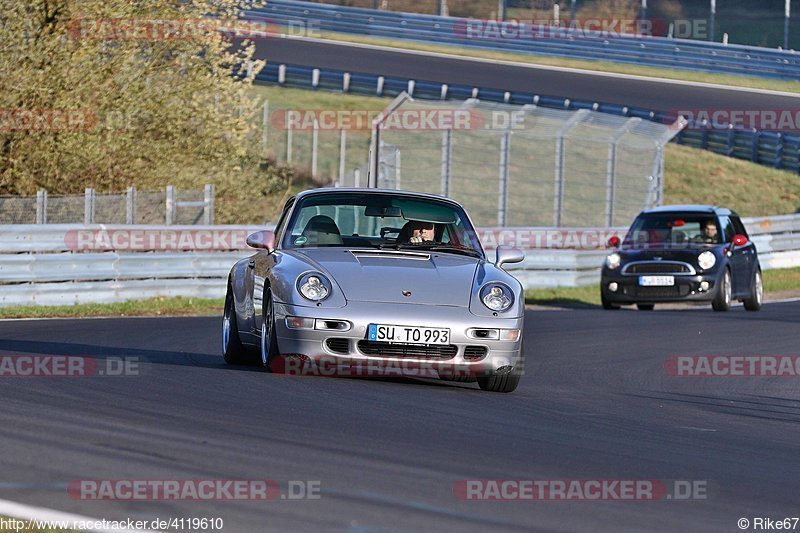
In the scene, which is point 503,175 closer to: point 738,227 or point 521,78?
point 738,227

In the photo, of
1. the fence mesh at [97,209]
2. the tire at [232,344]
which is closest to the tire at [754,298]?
the fence mesh at [97,209]

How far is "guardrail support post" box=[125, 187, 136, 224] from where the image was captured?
20.7 metres

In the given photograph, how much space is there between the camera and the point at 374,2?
4472 cm

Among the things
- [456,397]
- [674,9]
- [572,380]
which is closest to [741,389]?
[572,380]

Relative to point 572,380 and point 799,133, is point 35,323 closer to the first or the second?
point 572,380

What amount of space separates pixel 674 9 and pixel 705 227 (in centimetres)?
2136

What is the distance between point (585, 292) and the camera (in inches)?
982

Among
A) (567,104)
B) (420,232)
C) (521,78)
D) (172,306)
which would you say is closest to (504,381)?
(420,232)

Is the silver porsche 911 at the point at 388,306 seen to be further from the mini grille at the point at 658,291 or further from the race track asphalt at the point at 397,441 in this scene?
the mini grille at the point at 658,291

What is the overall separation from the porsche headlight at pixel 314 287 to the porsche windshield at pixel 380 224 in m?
0.89

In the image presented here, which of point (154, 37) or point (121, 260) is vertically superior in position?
point (154, 37)

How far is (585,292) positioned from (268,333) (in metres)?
15.6

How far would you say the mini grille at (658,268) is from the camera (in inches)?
800

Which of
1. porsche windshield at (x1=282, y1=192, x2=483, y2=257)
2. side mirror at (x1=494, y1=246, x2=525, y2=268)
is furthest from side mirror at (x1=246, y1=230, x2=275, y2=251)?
side mirror at (x1=494, y1=246, x2=525, y2=268)
